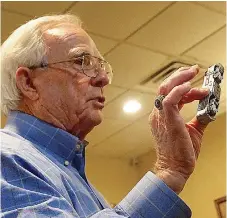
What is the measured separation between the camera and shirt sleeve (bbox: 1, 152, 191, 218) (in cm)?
59

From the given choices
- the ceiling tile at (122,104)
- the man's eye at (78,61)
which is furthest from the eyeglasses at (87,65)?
the ceiling tile at (122,104)

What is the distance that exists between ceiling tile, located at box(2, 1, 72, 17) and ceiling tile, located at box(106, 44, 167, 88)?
0.42 m

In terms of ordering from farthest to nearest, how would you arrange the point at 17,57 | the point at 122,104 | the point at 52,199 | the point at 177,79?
the point at 122,104 → the point at 17,57 → the point at 177,79 → the point at 52,199

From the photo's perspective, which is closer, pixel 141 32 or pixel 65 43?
pixel 65 43

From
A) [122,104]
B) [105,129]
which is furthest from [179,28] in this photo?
[105,129]

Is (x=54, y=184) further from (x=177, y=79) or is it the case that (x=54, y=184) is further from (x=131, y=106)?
(x=131, y=106)

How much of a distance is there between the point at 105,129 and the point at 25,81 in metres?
2.34

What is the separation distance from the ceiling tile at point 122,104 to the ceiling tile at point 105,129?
0.07 meters

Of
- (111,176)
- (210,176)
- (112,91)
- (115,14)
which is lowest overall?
(111,176)

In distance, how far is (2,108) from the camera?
3.06 feet

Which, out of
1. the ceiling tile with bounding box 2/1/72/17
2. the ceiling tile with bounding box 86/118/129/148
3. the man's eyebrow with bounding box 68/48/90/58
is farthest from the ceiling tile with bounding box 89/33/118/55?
the man's eyebrow with bounding box 68/48/90/58

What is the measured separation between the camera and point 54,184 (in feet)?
2.17

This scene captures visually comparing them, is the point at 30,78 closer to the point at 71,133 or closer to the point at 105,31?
the point at 71,133

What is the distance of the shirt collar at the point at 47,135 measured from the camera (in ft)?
2.65
